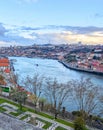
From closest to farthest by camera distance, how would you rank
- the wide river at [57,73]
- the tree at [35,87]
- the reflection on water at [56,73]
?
the tree at [35,87], the wide river at [57,73], the reflection on water at [56,73]

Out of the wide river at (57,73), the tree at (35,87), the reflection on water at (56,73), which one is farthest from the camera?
the reflection on water at (56,73)

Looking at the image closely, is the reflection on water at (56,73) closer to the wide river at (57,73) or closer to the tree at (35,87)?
the wide river at (57,73)

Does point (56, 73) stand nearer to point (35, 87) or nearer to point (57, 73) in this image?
point (57, 73)

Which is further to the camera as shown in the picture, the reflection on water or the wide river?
the reflection on water

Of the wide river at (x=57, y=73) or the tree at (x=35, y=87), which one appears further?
the wide river at (x=57, y=73)

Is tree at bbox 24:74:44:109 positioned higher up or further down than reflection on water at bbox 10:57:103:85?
higher up

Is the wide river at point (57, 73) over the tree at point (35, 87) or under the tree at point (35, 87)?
under

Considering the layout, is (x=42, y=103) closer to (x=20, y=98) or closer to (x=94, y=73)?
(x=20, y=98)

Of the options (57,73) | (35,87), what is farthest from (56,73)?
(35,87)

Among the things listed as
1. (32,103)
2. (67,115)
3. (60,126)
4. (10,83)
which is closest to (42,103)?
(32,103)

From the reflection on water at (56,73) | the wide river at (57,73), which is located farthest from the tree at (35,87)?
the reflection on water at (56,73)

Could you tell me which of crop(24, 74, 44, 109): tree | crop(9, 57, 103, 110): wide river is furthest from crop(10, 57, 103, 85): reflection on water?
crop(24, 74, 44, 109): tree

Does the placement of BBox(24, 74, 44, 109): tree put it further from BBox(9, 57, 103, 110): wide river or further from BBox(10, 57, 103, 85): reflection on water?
BBox(10, 57, 103, 85): reflection on water
